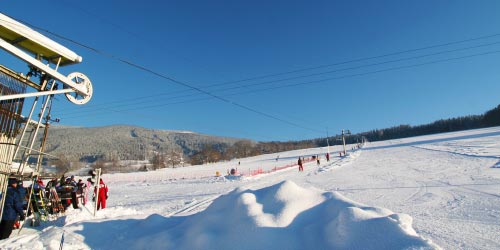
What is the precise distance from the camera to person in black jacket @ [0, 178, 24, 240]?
8492 mm

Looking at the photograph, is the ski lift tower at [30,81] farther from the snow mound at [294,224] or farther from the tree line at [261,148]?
the tree line at [261,148]

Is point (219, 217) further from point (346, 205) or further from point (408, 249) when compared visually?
point (408, 249)

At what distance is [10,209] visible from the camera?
28.4ft

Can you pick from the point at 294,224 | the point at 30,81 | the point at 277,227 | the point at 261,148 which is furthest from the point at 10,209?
the point at 261,148

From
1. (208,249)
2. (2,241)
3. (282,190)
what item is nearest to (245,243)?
(208,249)

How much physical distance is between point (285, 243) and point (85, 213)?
30.9 ft

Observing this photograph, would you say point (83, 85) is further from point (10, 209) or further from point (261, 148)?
point (261, 148)

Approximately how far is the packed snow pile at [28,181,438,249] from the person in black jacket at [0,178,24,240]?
7.44 feet

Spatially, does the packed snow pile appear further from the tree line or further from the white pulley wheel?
the tree line

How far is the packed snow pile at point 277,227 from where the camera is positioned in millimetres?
4871

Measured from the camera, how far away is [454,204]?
9.56 m

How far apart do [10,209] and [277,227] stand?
7.82 m

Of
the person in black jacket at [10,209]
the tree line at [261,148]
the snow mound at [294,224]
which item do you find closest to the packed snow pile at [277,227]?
the snow mound at [294,224]

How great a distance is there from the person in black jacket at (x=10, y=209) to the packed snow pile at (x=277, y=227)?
2267 mm
